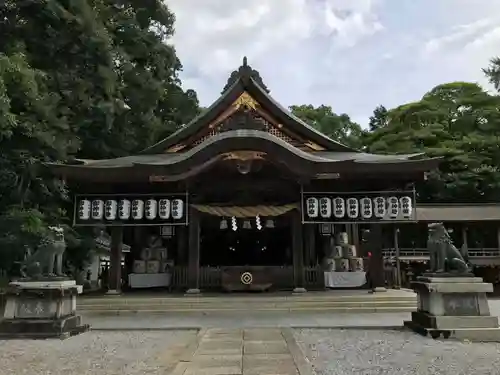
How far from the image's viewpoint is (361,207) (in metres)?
13.2

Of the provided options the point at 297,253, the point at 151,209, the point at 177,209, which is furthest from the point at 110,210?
the point at 297,253

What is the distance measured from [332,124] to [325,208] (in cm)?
2166

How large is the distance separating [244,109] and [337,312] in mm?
7644

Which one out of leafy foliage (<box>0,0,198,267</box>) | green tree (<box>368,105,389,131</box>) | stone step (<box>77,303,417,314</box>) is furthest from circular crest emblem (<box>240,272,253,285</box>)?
green tree (<box>368,105,389,131</box>)

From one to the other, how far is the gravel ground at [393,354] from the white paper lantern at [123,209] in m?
7.16

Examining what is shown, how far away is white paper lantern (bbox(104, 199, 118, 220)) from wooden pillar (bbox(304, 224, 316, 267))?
6.04 m

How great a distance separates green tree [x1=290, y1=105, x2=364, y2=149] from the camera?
108 feet

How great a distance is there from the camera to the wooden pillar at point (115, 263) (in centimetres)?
1336

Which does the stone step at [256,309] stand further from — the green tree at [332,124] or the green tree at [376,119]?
the green tree at [376,119]

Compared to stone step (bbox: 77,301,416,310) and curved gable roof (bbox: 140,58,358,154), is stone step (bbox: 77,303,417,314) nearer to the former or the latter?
stone step (bbox: 77,301,416,310)

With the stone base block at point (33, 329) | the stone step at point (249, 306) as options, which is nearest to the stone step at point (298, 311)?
the stone step at point (249, 306)

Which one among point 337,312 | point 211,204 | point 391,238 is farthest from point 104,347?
point 391,238

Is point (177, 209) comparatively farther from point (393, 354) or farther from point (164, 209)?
point (393, 354)

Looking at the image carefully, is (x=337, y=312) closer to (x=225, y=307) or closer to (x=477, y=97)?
(x=225, y=307)
